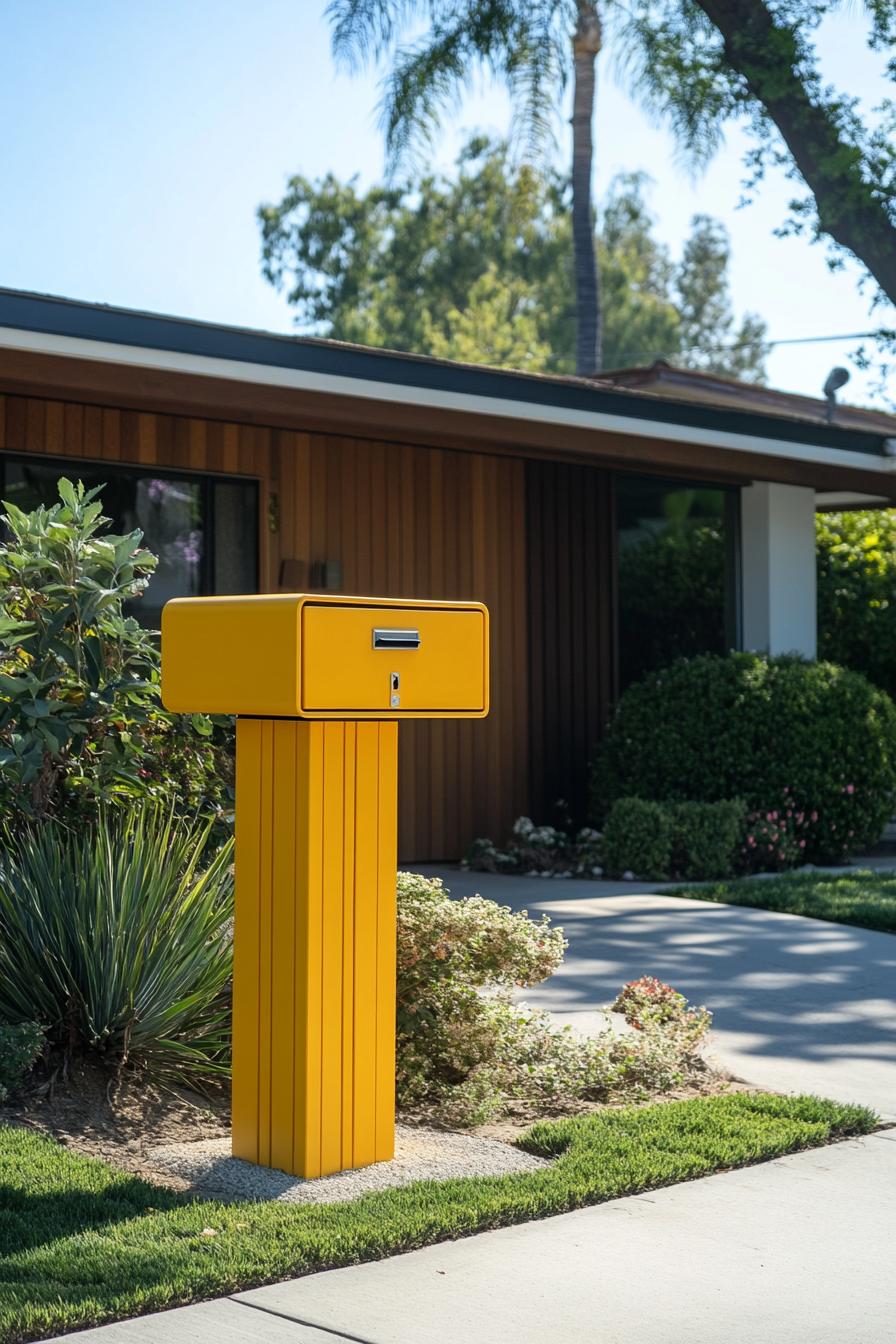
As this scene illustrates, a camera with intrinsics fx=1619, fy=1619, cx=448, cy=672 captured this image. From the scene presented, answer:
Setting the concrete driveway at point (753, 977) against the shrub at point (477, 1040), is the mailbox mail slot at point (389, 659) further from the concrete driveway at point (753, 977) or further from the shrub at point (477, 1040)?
the concrete driveway at point (753, 977)

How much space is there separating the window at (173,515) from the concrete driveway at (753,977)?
2.62m

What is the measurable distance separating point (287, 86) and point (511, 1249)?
32.2 metres

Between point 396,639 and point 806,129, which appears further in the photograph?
point 806,129

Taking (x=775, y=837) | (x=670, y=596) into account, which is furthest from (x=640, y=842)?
(x=670, y=596)

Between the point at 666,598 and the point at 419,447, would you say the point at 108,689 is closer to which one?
the point at 419,447

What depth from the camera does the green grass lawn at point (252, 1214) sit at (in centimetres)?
354

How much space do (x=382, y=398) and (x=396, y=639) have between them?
5.57 m

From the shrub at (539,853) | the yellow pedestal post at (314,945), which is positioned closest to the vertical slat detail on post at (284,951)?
the yellow pedestal post at (314,945)

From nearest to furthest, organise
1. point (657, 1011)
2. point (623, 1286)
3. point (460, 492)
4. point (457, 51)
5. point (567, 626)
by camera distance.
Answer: point (623, 1286) → point (657, 1011) → point (460, 492) → point (567, 626) → point (457, 51)

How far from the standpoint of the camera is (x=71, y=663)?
6.00 meters

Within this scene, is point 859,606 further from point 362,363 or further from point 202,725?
point 202,725

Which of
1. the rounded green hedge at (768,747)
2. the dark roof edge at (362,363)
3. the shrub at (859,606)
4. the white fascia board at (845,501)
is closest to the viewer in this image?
the dark roof edge at (362,363)

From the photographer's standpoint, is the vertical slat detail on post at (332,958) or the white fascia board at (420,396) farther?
the white fascia board at (420,396)

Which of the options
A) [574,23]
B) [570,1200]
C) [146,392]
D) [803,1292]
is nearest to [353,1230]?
[570,1200]
